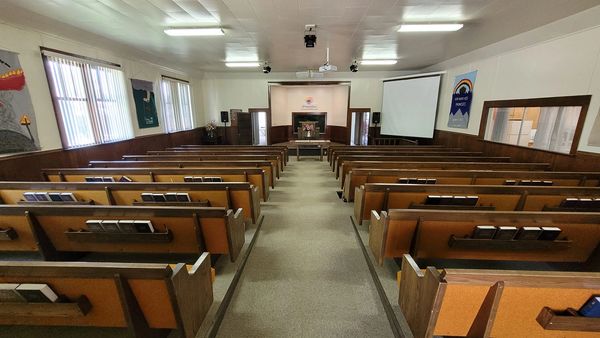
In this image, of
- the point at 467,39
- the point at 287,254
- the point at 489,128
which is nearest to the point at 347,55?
the point at 467,39

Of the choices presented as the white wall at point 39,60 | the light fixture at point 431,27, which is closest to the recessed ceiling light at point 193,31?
the white wall at point 39,60

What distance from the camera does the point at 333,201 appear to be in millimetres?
3939

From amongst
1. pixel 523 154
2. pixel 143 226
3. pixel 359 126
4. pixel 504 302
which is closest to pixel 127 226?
pixel 143 226

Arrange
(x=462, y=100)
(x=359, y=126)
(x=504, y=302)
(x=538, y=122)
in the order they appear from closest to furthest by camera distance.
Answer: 1. (x=504, y=302)
2. (x=538, y=122)
3. (x=462, y=100)
4. (x=359, y=126)

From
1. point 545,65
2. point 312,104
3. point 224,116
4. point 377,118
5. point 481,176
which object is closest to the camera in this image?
point 481,176

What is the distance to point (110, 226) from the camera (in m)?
1.74

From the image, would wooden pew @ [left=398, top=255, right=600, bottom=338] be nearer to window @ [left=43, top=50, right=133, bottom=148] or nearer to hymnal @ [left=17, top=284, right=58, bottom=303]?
hymnal @ [left=17, top=284, right=58, bottom=303]

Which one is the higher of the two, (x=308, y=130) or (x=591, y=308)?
(x=308, y=130)

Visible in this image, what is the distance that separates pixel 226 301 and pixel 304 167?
4892 millimetres

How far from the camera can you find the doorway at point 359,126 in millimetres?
9742

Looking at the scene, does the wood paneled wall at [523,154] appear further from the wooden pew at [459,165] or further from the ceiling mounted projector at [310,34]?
the ceiling mounted projector at [310,34]

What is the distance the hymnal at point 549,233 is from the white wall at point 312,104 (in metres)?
10.0

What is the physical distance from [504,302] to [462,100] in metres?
6.75

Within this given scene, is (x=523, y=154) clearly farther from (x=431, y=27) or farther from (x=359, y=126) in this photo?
(x=359, y=126)
